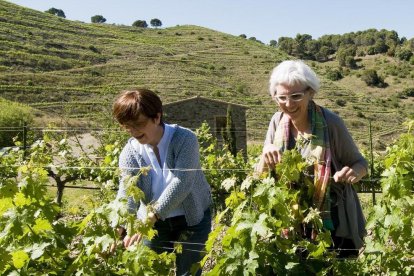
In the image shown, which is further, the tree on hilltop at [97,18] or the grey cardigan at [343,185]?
the tree on hilltop at [97,18]

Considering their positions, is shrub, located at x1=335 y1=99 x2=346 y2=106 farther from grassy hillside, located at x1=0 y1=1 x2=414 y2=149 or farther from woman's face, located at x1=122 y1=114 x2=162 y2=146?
woman's face, located at x1=122 y1=114 x2=162 y2=146

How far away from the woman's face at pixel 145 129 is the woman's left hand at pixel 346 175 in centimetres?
80

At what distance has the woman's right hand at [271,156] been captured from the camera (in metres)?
2.34

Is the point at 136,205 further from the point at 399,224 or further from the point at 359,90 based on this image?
the point at 359,90

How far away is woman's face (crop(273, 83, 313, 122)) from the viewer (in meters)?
2.32

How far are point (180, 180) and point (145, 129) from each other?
27 centimetres

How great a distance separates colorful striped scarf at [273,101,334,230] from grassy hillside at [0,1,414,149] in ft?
112

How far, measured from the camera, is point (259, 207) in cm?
224

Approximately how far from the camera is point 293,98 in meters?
2.32

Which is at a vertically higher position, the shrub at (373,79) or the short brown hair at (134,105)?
the short brown hair at (134,105)

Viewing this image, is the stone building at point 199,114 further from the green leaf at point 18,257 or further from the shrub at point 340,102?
the shrub at point 340,102

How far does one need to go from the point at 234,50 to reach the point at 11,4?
2886 centimetres

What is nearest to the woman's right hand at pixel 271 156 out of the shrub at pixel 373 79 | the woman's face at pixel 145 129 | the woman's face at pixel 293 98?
the woman's face at pixel 293 98

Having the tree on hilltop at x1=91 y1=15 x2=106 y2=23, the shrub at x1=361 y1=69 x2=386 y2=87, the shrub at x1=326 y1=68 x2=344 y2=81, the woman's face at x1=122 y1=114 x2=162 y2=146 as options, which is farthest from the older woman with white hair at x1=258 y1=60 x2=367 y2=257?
the tree on hilltop at x1=91 y1=15 x2=106 y2=23
